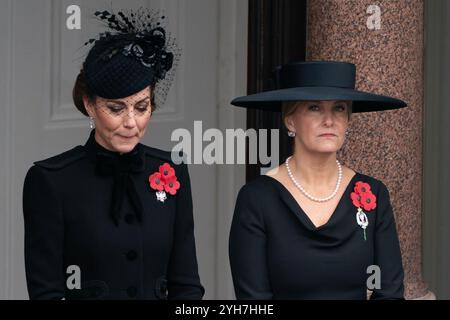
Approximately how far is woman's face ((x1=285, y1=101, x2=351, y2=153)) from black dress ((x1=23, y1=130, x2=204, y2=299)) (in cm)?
44

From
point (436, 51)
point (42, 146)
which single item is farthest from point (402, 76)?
point (42, 146)

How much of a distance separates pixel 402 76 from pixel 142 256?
163cm

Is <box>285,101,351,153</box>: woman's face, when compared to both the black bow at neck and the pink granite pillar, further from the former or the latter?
the pink granite pillar

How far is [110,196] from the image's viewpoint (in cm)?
283

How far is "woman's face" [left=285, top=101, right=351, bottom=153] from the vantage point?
292 cm

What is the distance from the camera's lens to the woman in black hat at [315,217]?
9.59 ft

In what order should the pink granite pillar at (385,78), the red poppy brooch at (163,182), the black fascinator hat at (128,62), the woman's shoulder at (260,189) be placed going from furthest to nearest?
the pink granite pillar at (385,78) < the woman's shoulder at (260,189) < the red poppy brooch at (163,182) < the black fascinator hat at (128,62)

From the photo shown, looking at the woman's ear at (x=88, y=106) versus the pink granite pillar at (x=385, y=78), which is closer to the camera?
the woman's ear at (x=88, y=106)

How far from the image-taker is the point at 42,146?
3.92 meters

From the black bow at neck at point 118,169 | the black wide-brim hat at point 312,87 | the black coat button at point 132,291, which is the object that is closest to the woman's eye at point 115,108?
the black bow at neck at point 118,169

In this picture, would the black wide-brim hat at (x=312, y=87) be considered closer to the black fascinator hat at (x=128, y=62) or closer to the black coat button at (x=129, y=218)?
the black fascinator hat at (x=128, y=62)

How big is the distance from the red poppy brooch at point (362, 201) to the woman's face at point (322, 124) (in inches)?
6.8

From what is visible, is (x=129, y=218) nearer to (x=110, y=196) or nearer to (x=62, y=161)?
(x=110, y=196)

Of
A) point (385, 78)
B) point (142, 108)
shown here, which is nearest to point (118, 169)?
point (142, 108)
